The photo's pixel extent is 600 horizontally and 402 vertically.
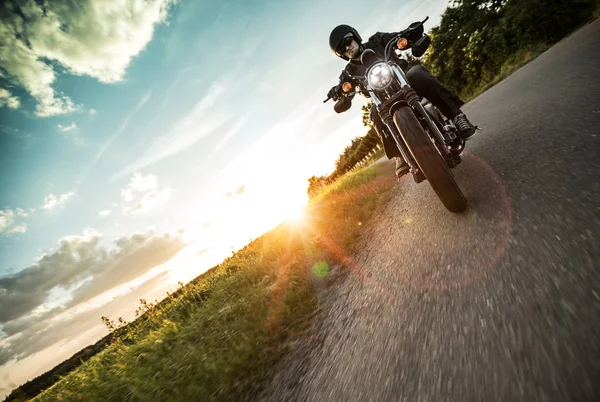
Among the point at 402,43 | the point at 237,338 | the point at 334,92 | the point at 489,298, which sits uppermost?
the point at 334,92

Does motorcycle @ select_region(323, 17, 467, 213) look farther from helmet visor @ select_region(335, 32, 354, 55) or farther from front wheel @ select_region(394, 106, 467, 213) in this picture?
helmet visor @ select_region(335, 32, 354, 55)

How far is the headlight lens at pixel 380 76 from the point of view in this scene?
312 centimetres

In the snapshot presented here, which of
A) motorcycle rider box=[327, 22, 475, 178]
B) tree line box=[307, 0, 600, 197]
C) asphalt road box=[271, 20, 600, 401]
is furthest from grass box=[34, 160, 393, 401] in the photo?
tree line box=[307, 0, 600, 197]

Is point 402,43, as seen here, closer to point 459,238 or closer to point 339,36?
point 339,36

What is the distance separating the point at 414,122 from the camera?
2.78 metres

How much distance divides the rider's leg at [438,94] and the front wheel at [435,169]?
32.0 inches

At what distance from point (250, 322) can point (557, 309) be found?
8.25 ft

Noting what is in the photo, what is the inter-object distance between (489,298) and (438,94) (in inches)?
108

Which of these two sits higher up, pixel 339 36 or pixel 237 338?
pixel 339 36

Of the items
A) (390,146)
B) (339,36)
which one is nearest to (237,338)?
(390,146)

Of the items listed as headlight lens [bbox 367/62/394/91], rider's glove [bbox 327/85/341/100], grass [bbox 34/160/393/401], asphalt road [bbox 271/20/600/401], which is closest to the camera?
asphalt road [bbox 271/20/600/401]

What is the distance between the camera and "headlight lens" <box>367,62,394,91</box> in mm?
3125

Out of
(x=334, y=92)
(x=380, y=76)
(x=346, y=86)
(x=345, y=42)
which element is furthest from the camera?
(x=334, y=92)

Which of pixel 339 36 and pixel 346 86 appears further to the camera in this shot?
Answer: pixel 339 36
